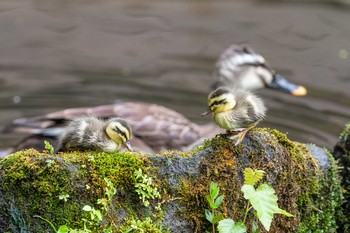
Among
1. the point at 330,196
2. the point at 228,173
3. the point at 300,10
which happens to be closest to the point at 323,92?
the point at 300,10

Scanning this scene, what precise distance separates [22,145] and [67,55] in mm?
4301

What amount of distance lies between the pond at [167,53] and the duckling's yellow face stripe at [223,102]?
142 inches

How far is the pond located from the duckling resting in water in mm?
3153

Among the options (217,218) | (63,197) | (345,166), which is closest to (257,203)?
(217,218)

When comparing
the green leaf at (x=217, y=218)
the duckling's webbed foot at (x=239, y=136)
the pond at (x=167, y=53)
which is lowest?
the pond at (x=167, y=53)

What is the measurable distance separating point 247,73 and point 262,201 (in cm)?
445

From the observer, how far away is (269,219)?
14.8 ft

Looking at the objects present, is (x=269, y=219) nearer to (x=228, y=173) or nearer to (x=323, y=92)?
(x=228, y=173)

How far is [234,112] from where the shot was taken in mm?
5105

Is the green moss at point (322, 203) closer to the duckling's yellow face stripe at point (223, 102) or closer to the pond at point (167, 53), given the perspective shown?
the duckling's yellow face stripe at point (223, 102)

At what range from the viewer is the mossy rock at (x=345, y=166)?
19.7 feet

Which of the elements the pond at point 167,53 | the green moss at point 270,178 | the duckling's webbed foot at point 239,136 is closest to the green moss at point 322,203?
the green moss at point 270,178

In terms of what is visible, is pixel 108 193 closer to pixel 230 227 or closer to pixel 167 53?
pixel 230 227

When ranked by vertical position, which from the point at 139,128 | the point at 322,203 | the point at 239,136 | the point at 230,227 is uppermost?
the point at 239,136
